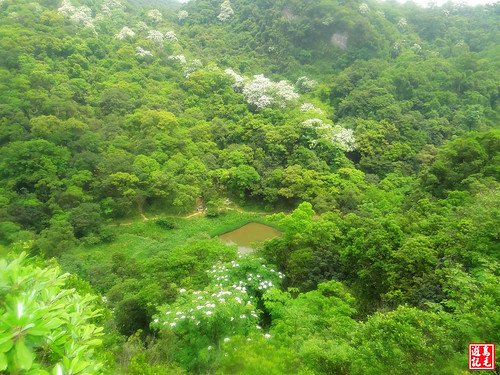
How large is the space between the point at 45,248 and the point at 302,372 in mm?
15315

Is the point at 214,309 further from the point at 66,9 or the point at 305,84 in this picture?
the point at 66,9

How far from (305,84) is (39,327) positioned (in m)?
37.9

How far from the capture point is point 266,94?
32.5 meters

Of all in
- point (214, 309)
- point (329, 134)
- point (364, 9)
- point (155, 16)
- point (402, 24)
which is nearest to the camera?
point (214, 309)

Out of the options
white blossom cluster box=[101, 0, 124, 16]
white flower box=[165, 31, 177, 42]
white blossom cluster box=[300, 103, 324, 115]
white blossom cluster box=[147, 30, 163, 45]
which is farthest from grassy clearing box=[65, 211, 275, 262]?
white blossom cluster box=[101, 0, 124, 16]

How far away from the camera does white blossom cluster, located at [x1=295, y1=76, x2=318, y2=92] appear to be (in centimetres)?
3741

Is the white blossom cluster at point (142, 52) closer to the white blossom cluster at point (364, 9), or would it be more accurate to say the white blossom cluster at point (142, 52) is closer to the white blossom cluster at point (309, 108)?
the white blossom cluster at point (309, 108)

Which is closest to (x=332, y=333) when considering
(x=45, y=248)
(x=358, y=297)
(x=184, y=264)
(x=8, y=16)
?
(x=358, y=297)

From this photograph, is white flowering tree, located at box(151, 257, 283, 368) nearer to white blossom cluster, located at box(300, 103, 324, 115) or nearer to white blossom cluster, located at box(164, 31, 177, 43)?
white blossom cluster, located at box(300, 103, 324, 115)

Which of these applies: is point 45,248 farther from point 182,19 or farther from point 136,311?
point 182,19

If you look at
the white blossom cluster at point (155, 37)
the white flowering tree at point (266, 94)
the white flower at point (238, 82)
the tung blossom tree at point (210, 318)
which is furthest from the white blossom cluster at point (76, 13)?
the tung blossom tree at point (210, 318)

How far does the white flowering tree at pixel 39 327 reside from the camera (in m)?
2.09

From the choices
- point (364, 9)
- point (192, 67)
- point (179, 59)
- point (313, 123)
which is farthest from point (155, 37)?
point (364, 9)

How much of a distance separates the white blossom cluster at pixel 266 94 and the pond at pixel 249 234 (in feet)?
41.3
